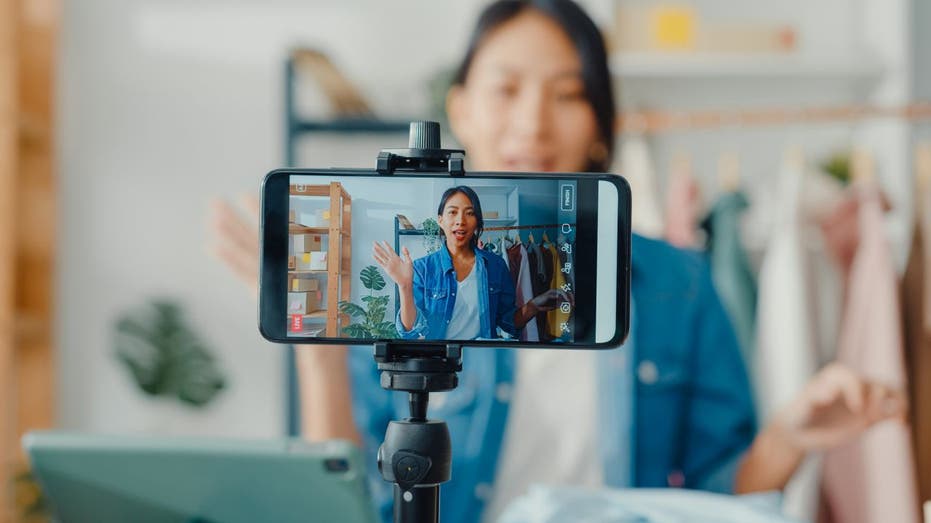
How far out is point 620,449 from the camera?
1.18 meters

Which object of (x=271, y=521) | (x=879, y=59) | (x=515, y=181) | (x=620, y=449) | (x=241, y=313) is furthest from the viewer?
(x=241, y=313)

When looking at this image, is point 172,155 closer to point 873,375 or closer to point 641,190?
point 641,190

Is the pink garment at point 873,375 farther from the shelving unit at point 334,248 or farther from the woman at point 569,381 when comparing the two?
the shelving unit at point 334,248

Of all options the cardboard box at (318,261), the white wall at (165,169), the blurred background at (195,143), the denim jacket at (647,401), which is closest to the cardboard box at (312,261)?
the cardboard box at (318,261)

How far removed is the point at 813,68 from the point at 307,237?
1540mm

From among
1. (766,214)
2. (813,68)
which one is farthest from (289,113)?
(813,68)

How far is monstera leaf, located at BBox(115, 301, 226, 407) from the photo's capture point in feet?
6.23

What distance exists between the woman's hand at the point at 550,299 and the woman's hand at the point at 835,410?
452mm

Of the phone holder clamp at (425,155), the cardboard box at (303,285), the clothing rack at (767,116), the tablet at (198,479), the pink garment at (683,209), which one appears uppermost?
the clothing rack at (767,116)

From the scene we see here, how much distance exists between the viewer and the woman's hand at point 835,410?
88 cm

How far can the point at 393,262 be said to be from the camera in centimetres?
52

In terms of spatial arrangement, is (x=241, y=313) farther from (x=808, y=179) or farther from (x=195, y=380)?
(x=808, y=179)

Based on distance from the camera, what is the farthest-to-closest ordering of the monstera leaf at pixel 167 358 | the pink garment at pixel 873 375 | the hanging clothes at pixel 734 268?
the monstera leaf at pixel 167 358 → the hanging clothes at pixel 734 268 → the pink garment at pixel 873 375

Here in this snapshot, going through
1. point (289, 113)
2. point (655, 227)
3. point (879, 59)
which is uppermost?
point (879, 59)
